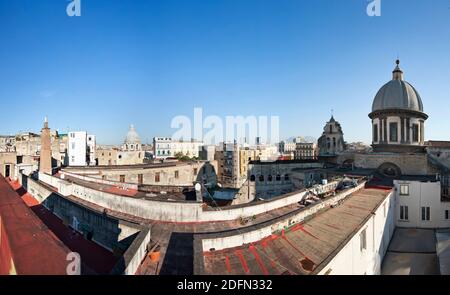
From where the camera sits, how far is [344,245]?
8.77 meters

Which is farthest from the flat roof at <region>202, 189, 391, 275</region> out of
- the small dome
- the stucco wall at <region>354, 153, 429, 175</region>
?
the small dome

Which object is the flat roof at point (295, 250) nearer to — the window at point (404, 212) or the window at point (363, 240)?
the window at point (363, 240)

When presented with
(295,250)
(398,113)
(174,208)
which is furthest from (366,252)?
(398,113)

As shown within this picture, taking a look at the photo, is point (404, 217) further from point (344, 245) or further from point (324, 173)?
point (344, 245)

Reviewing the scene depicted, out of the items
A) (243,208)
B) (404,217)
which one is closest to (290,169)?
(404,217)

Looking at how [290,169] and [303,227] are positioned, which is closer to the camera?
[303,227]

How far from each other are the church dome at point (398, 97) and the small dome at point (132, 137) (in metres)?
60.4

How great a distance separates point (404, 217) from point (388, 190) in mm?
4642

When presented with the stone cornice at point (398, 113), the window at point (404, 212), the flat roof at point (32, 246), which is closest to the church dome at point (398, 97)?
the stone cornice at point (398, 113)

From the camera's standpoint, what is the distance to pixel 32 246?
5586 millimetres

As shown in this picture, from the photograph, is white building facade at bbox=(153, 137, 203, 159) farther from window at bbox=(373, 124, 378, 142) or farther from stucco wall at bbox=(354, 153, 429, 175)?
stucco wall at bbox=(354, 153, 429, 175)

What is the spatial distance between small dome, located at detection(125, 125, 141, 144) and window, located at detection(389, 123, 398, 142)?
6147cm

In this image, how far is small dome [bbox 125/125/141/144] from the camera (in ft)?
226

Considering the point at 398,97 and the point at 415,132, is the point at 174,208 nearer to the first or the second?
the point at 398,97
